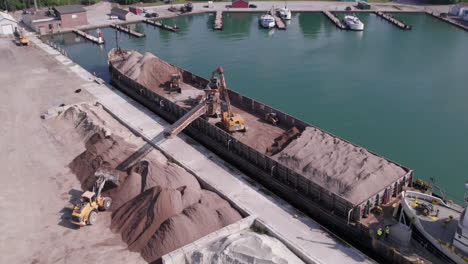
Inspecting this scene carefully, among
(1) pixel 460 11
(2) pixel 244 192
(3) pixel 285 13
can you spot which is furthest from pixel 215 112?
(1) pixel 460 11

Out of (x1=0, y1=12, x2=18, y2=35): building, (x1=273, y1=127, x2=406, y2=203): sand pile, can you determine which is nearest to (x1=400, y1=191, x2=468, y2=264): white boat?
(x1=273, y1=127, x2=406, y2=203): sand pile

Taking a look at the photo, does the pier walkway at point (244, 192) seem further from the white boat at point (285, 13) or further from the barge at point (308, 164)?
the white boat at point (285, 13)

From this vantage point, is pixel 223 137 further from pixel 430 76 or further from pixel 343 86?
pixel 430 76

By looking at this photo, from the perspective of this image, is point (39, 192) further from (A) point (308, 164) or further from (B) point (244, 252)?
(A) point (308, 164)

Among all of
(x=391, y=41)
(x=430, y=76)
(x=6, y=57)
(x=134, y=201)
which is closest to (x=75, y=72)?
(x=6, y=57)

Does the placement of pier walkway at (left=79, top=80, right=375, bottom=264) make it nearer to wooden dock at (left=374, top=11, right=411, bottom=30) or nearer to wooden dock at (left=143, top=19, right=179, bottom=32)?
Answer: wooden dock at (left=143, top=19, right=179, bottom=32)

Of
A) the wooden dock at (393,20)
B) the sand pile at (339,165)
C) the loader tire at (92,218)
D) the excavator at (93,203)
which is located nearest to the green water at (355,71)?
the wooden dock at (393,20)
